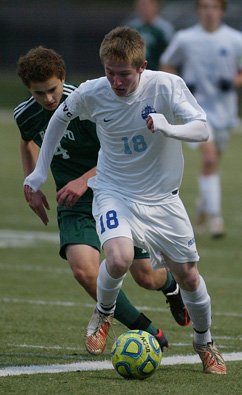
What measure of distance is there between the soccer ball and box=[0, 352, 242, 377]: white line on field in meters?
0.30

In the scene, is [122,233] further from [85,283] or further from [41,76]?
[41,76]

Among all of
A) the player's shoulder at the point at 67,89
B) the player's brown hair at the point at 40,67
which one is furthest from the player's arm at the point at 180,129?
the player's shoulder at the point at 67,89

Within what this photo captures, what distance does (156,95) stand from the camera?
15.7 ft

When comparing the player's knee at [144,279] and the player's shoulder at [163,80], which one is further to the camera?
the player's knee at [144,279]

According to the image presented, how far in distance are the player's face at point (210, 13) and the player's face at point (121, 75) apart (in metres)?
5.93

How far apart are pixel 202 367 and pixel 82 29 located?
95.0ft

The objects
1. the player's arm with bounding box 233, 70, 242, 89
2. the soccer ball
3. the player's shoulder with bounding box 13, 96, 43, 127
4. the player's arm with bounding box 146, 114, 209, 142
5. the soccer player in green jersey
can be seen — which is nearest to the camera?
the player's arm with bounding box 146, 114, 209, 142

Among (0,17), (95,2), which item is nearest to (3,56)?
(0,17)

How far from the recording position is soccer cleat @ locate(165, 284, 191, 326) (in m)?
5.82

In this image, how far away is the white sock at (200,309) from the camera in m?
4.77

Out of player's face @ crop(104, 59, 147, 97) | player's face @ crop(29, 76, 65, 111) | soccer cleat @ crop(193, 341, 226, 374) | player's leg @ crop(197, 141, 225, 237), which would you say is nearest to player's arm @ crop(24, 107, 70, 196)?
player's face @ crop(29, 76, 65, 111)

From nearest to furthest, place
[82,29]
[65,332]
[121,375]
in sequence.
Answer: [121,375]
[65,332]
[82,29]

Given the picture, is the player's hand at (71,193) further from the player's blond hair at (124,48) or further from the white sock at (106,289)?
the player's blond hair at (124,48)

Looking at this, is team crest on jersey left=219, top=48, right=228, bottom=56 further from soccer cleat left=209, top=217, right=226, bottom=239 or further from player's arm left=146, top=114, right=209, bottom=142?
player's arm left=146, top=114, right=209, bottom=142
